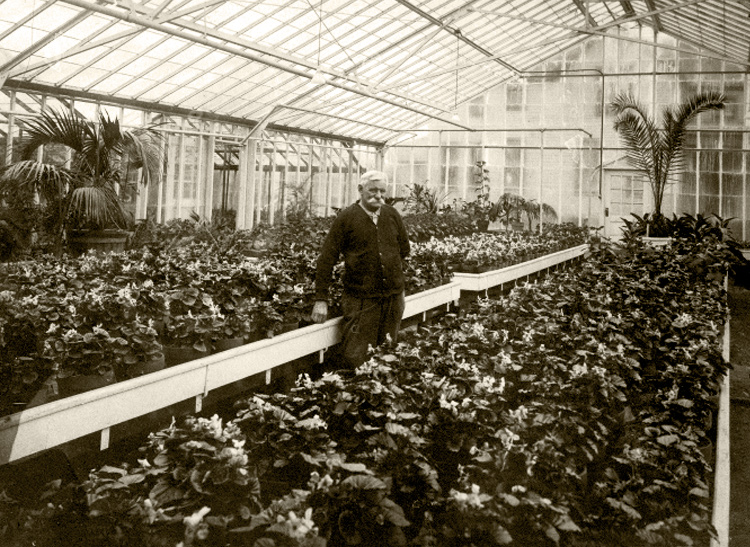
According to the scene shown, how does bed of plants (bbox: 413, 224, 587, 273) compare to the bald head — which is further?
bed of plants (bbox: 413, 224, 587, 273)

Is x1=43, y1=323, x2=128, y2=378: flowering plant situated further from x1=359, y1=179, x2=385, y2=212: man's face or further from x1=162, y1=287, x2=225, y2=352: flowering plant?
x1=359, y1=179, x2=385, y2=212: man's face

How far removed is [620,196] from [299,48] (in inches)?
362

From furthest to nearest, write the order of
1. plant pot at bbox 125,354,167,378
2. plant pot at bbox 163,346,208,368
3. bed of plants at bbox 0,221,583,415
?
1. plant pot at bbox 163,346,208,368
2. plant pot at bbox 125,354,167,378
3. bed of plants at bbox 0,221,583,415

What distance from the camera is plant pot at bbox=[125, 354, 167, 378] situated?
10.3 ft

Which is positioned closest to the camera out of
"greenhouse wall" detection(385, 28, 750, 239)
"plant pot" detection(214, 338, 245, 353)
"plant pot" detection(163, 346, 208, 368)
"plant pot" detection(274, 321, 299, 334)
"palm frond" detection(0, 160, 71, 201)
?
"plant pot" detection(163, 346, 208, 368)

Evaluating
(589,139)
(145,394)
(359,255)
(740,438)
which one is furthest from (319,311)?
(589,139)

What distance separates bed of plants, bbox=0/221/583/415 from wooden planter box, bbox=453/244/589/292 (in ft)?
3.87

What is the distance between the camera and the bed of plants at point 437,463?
1535 millimetres

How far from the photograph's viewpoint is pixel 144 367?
3168 millimetres

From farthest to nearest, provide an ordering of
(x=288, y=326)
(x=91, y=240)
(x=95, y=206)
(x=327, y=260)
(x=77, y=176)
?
(x=91, y=240) < (x=77, y=176) < (x=95, y=206) < (x=288, y=326) < (x=327, y=260)

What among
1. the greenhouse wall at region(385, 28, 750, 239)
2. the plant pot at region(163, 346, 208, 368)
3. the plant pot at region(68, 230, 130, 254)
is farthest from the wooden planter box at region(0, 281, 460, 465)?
the greenhouse wall at region(385, 28, 750, 239)

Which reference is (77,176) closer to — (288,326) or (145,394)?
(288,326)

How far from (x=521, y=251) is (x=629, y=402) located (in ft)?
18.8

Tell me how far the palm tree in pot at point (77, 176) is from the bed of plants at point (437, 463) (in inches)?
143
